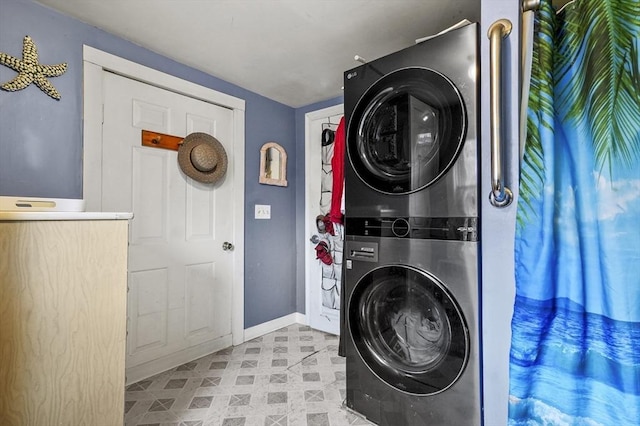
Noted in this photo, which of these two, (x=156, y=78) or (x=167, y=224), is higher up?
(x=156, y=78)

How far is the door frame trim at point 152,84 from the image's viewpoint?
1752 mm

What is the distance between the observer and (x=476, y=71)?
1146 millimetres

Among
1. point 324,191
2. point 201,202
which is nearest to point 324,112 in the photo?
point 324,191

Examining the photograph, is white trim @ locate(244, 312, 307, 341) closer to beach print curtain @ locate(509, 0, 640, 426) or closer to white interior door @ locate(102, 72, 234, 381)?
white interior door @ locate(102, 72, 234, 381)

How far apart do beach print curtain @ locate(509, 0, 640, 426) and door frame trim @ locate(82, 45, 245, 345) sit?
6.91 ft

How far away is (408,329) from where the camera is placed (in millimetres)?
1374

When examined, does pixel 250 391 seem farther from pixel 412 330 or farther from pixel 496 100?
pixel 496 100

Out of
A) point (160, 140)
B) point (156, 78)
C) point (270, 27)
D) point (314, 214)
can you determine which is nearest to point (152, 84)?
point (156, 78)

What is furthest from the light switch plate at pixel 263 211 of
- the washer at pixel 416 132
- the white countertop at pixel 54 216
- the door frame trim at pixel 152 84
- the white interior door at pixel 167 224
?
the white countertop at pixel 54 216

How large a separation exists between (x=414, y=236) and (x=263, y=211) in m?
1.77

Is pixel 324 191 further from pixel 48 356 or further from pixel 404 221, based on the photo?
pixel 48 356

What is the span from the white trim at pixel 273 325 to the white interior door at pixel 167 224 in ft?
0.74

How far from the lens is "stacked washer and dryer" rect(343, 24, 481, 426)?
115 centimetres

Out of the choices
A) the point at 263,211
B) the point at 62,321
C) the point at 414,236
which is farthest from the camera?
the point at 263,211
